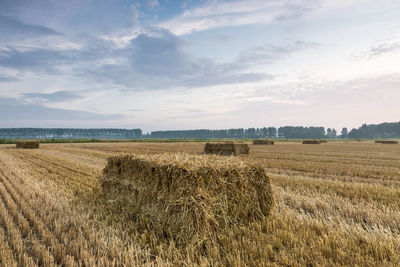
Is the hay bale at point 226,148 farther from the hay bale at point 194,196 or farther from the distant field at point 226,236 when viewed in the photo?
the hay bale at point 194,196

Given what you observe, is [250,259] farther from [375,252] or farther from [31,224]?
[31,224]

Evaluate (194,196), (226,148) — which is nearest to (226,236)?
(194,196)

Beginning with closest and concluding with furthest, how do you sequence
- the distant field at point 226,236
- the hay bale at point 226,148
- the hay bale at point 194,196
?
1. the distant field at point 226,236
2. the hay bale at point 194,196
3. the hay bale at point 226,148

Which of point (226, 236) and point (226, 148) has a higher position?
point (226, 148)

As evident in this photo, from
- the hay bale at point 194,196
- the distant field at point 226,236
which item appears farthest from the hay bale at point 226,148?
the hay bale at point 194,196

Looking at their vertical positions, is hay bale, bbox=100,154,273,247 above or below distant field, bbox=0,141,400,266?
above

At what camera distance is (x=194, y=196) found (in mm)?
4441

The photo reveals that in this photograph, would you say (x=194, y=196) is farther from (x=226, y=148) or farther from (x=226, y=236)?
(x=226, y=148)

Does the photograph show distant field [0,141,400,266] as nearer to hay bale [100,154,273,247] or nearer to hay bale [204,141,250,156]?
hay bale [100,154,273,247]

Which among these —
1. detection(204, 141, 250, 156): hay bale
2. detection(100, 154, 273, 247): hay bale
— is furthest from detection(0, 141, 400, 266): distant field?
detection(204, 141, 250, 156): hay bale

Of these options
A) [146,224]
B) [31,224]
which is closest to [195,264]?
[146,224]

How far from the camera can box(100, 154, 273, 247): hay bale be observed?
4.38 metres

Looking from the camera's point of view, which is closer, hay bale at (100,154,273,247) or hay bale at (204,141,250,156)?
hay bale at (100,154,273,247)

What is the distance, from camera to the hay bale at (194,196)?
14.4ft
